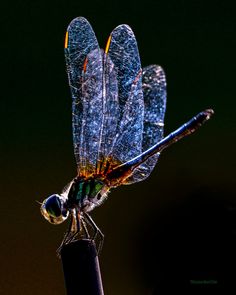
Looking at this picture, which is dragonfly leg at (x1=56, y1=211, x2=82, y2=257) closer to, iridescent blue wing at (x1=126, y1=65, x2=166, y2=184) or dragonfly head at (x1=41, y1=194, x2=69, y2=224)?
dragonfly head at (x1=41, y1=194, x2=69, y2=224)

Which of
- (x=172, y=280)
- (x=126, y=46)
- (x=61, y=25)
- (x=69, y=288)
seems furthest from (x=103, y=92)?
(x=61, y=25)

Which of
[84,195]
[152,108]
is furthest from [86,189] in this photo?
[152,108]

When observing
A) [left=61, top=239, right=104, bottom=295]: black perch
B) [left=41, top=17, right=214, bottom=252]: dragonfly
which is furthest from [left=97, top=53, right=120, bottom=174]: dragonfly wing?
[left=61, top=239, right=104, bottom=295]: black perch

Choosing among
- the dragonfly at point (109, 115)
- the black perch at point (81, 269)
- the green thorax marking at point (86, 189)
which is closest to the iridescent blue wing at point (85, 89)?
the dragonfly at point (109, 115)

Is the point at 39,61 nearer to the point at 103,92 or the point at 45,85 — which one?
the point at 45,85

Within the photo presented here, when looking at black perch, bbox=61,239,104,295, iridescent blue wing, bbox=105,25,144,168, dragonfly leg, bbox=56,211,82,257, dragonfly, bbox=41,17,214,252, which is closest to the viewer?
black perch, bbox=61,239,104,295

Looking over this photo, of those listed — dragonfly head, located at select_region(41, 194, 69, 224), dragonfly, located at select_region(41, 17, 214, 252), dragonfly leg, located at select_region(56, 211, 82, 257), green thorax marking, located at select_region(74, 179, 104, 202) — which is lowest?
dragonfly leg, located at select_region(56, 211, 82, 257)
